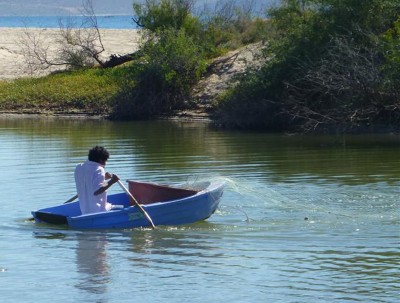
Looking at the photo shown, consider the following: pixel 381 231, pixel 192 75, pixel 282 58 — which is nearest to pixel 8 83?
pixel 192 75

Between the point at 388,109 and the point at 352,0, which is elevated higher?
the point at 352,0

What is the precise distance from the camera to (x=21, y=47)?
179ft

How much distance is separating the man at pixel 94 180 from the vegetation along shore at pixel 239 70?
13.3 m

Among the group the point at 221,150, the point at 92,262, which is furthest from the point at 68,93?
the point at 92,262

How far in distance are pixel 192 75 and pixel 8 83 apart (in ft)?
30.1

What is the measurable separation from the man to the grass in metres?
23.6

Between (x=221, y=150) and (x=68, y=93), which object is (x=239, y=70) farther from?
(x=221, y=150)

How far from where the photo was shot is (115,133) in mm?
33281

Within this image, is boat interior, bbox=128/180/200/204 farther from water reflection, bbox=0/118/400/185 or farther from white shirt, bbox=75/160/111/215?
water reflection, bbox=0/118/400/185

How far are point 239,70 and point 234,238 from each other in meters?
24.1

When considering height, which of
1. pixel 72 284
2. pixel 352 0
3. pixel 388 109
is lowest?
pixel 72 284

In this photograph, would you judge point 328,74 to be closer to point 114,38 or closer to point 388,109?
point 388,109

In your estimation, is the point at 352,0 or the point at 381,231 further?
the point at 352,0

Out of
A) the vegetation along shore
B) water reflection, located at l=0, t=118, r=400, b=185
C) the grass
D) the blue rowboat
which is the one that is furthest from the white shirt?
the grass
